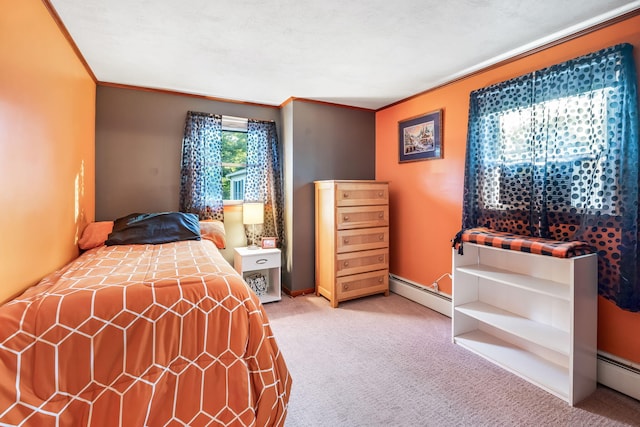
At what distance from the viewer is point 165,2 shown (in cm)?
177

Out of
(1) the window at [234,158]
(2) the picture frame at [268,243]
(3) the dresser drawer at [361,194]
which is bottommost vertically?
(2) the picture frame at [268,243]

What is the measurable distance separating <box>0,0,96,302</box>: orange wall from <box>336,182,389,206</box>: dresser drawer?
2300mm

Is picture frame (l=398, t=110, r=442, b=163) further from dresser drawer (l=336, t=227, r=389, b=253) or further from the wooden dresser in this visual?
dresser drawer (l=336, t=227, r=389, b=253)

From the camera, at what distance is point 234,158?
380 centimetres

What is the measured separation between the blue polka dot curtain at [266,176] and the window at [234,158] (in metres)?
0.13

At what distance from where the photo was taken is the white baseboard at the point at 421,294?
3.08 m

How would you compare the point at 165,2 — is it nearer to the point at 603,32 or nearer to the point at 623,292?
the point at 603,32

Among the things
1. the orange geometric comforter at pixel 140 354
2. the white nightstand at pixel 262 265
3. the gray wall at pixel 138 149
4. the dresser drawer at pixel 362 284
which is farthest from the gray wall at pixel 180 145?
the orange geometric comforter at pixel 140 354

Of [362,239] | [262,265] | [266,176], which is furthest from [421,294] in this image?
[266,176]

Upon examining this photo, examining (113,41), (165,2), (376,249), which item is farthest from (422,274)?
(113,41)

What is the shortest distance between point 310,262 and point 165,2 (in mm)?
2795

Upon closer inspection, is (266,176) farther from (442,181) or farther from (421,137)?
(442,181)

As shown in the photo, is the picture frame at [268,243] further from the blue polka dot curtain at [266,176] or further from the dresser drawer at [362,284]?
the dresser drawer at [362,284]

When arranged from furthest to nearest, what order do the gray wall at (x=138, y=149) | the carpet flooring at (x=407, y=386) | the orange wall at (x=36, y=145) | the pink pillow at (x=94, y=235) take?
1. the gray wall at (x=138, y=149)
2. the pink pillow at (x=94, y=235)
3. the carpet flooring at (x=407, y=386)
4. the orange wall at (x=36, y=145)
